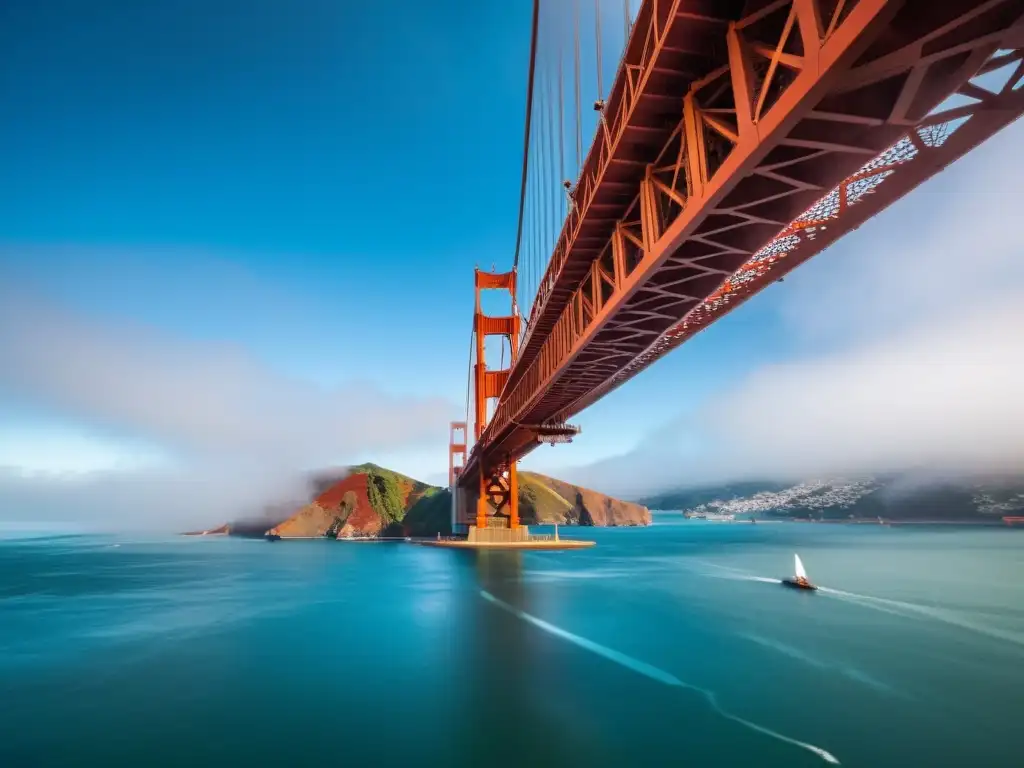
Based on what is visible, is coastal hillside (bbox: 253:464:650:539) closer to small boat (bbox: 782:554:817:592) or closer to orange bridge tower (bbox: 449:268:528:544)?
orange bridge tower (bbox: 449:268:528:544)

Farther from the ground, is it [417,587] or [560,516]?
[560,516]

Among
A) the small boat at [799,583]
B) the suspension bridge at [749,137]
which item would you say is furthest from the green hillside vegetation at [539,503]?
the suspension bridge at [749,137]

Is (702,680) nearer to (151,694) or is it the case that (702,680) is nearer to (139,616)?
(151,694)

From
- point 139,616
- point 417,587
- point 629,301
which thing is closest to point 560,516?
point 417,587

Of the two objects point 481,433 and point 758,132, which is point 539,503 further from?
point 758,132

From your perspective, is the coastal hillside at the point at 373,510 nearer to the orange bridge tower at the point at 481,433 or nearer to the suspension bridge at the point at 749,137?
the orange bridge tower at the point at 481,433

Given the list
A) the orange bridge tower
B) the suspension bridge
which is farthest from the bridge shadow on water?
the orange bridge tower
